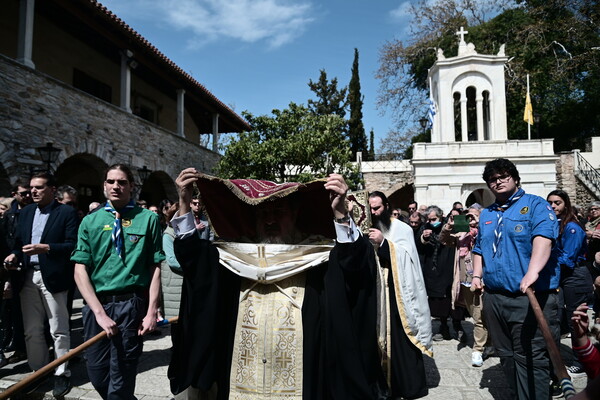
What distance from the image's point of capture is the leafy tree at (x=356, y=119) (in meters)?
36.6

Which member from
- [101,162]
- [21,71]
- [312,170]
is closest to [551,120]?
[312,170]

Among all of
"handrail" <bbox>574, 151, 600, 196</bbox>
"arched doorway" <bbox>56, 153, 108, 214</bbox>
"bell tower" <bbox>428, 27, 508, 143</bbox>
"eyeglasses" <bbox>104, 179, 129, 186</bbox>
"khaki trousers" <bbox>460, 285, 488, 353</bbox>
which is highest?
"bell tower" <bbox>428, 27, 508, 143</bbox>

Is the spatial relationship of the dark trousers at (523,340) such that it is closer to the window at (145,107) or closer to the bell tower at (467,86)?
the window at (145,107)

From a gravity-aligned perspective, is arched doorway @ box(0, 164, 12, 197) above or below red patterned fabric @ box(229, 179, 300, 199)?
above

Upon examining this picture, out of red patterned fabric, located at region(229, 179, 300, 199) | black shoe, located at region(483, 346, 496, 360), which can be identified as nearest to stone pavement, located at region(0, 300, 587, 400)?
black shoe, located at region(483, 346, 496, 360)

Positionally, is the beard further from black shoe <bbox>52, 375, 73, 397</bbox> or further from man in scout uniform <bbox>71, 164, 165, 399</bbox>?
black shoe <bbox>52, 375, 73, 397</bbox>

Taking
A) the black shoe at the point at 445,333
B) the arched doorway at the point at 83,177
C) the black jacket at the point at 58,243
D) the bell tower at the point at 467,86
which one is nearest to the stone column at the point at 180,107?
the arched doorway at the point at 83,177

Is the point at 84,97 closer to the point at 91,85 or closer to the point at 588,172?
the point at 91,85

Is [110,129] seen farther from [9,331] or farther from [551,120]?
[551,120]

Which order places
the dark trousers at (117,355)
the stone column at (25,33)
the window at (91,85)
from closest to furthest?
1. the dark trousers at (117,355)
2. the stone column at (25,33)
3. the window at (91,85)

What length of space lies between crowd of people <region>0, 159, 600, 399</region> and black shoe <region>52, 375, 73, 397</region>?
12 millimetres

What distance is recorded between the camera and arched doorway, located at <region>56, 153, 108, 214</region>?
13.3 metres

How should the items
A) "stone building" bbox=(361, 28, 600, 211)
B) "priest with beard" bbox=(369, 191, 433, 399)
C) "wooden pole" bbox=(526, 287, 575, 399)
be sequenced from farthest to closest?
"stone building" bbox=(361, 28, 600, 211)
"priest with beard" bbox=(369, 191, 433, 399)
"wooden pole" bbox=(526, 287, 575, 399)

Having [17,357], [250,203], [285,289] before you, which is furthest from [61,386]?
[250,203]
